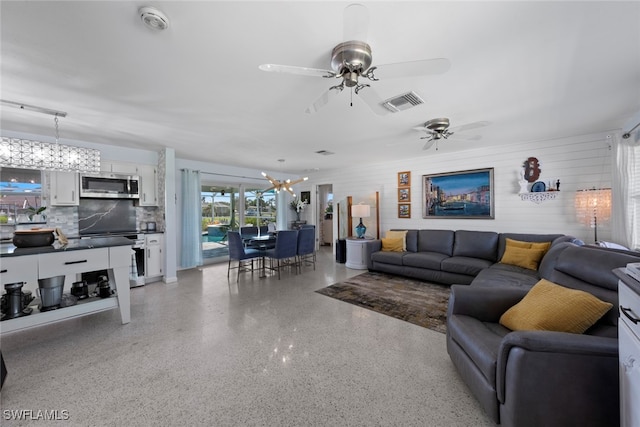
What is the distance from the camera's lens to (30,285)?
318cm

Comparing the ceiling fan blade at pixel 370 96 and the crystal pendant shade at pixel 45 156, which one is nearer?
the ceiling fan blade at pixel 370 96

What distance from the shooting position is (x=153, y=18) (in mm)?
1416

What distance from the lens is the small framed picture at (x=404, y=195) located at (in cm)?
553

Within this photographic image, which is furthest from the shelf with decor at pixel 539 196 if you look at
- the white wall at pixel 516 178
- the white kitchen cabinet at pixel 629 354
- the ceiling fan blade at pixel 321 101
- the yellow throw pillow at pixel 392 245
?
the ceiling fan blade at pixel 321 101

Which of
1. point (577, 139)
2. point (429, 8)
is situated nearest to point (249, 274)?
point (429, 8)

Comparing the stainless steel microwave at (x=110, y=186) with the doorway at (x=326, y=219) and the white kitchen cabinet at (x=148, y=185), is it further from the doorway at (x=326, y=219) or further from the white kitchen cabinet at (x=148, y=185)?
the doorway at (x=326, y=219)

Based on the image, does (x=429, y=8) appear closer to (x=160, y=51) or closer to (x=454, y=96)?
(x=454, y=96)

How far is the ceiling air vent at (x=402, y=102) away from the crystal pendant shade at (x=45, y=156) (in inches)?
146

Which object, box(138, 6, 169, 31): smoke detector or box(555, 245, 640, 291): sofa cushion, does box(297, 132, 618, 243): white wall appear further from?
box(138, 6, 169, 31): smoke detector

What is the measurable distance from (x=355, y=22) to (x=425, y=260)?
3844 millimetres

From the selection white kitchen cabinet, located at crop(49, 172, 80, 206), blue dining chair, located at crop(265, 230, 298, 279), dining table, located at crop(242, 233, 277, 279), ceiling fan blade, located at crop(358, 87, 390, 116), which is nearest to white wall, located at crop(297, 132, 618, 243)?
blue dining chair, located at crop(265, 230, 298, 279)

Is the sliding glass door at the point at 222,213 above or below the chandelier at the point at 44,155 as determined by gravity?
below

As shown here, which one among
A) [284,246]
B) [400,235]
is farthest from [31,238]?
[400,235]

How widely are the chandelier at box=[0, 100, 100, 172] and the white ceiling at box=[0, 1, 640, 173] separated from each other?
1.25 feet
